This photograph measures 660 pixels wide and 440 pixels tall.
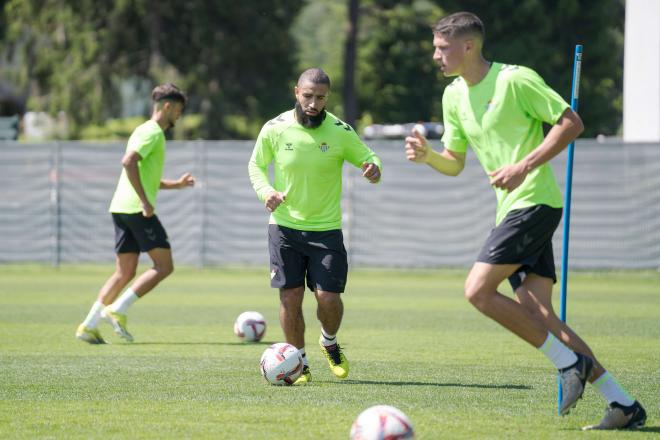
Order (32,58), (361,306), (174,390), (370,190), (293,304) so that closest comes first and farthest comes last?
(174,390), (293,304), (361,306), (370,190), (32,58)

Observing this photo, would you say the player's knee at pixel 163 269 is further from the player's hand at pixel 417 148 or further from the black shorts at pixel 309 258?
the player's hand at pixel 417 148

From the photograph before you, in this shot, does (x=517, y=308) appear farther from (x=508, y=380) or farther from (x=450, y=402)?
(x=508, y=380)

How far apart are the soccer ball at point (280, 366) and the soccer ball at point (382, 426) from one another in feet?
8.93

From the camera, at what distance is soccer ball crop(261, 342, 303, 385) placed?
29.5ft

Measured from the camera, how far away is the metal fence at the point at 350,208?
78.0 ft

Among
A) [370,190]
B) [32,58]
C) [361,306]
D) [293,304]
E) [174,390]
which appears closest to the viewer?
[174,390]

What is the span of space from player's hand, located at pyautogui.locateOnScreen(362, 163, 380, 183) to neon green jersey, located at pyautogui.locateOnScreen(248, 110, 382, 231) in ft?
0.27

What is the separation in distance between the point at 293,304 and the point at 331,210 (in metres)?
0.80

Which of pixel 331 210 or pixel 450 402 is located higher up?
pixel 331 210

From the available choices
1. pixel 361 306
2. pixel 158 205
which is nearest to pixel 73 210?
pixel 158 205

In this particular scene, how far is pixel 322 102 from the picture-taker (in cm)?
930

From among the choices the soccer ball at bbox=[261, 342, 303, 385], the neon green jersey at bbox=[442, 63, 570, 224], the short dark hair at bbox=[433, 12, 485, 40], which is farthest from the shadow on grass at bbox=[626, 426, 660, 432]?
the soccer ball at bbox=[261, 342, 303, 385]

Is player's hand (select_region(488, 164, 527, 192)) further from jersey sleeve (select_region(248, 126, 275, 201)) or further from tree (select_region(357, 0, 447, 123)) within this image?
tree (select_region(357, 0, 447, 123))

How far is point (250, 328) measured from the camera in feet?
40.8
